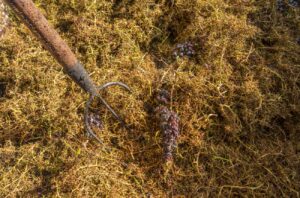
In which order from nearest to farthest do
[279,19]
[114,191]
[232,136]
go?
[114,191] < [232,136] < [279,19]

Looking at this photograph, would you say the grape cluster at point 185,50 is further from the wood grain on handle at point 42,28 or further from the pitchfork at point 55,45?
the wood grain on handle at point 42,28

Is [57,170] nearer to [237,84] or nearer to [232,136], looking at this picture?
[232,136]

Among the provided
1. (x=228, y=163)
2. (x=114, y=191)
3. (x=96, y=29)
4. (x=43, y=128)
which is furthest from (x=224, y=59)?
(x=43, y=128)

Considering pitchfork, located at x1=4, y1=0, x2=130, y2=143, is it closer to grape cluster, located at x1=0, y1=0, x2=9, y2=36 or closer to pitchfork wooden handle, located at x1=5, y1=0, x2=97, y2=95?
pitchfork wooden handle, located at x1=5, y1=0, x2=97, y2=95

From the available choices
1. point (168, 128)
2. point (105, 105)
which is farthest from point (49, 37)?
point (168, 128)

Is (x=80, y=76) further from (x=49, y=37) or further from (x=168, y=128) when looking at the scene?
(x=168, y=128)

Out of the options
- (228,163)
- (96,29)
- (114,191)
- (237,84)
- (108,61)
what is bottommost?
(228,163)

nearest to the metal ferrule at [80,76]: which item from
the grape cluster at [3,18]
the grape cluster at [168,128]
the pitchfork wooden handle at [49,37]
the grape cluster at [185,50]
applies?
the pitchfork wooden handle at [49,37]

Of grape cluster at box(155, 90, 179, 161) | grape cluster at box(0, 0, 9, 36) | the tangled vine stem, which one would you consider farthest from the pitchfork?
grape cluster at box(0, 0, 9, 36)
